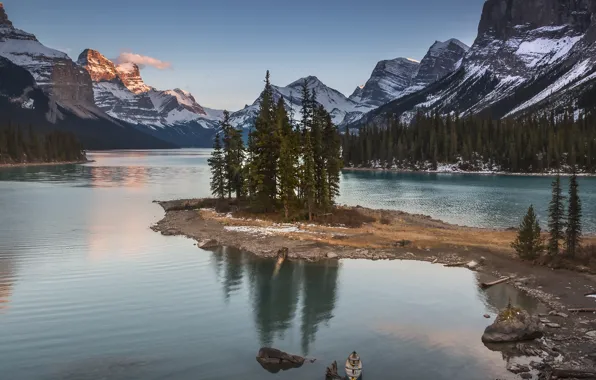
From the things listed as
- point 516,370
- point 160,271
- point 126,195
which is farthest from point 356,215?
point 126,195

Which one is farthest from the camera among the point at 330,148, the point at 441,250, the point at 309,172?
the point at 330,148

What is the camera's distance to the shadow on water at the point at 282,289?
3228 cm

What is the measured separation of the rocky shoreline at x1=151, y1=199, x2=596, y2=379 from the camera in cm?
2689

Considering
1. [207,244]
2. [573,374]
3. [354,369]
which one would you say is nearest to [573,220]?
[573,374]

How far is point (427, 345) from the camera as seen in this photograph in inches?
1129

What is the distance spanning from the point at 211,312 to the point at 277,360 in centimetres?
963

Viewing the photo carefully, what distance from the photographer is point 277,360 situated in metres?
26.0

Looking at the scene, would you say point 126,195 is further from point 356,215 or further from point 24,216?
point 356,215

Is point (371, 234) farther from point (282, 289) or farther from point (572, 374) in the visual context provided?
point (572, 374)

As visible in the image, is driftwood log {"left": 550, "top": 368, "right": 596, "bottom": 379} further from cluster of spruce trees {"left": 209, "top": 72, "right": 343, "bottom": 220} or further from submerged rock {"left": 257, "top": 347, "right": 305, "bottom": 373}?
cluster of spruce trees {"left": 209, "top": 72, "right": 343, "bottom": 220}

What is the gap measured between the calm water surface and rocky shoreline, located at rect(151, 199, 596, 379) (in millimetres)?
1836

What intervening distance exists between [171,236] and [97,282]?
836 inches

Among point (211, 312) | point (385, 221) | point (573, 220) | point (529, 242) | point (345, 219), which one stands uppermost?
point (573, 220)

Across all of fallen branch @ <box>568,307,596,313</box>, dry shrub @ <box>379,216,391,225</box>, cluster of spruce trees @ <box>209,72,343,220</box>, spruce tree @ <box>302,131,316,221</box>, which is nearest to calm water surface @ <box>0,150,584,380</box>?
fallen branch @ <box>568,307,596,313</box>
